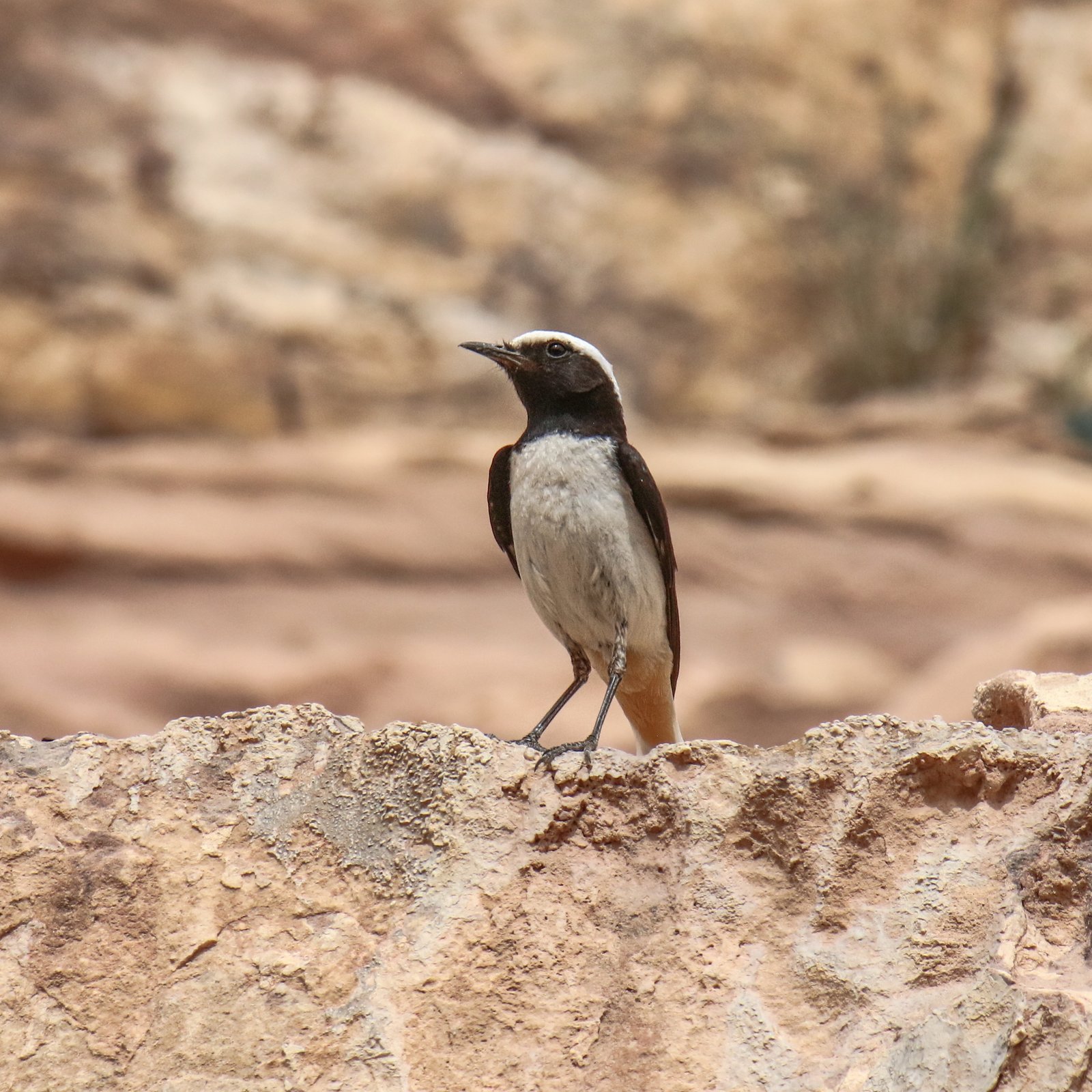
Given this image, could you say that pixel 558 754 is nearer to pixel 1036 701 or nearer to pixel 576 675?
pixel 1036 701

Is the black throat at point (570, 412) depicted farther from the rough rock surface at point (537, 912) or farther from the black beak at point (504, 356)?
the rough rock surface at point (537, 912)

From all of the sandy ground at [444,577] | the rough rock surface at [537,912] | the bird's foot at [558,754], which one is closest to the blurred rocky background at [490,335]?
the sandy ground at [444,577]

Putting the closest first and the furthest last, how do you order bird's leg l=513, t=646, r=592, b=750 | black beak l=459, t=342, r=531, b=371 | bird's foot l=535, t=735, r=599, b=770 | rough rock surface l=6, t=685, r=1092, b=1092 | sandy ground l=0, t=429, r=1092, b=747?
1. rough rock surface l=6, t=685, r=1092, b=1092
2. bird's foot l=535, t=735, r=599, b=770
3. bird's leg l=513, t=646, r=592, b=750
4. black beak l=459, t=342, r=531, b=371
5. sandy ground l=0, t=429, r=1092, b=747

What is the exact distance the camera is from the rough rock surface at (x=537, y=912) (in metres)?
2.99

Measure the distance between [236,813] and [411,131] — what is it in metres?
10.1

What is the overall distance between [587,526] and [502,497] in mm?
576

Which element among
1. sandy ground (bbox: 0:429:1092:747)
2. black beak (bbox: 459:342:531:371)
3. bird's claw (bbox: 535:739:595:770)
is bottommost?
bird's claw (bbox: 535:739:595:770)

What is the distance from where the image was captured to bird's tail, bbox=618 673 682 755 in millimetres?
5512

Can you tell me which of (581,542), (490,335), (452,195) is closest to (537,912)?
(581,542)

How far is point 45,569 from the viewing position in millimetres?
11008

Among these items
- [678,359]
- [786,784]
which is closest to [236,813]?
[786,784]

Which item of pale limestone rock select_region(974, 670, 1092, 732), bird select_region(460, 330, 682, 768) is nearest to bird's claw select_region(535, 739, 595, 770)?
bird select_region(460, 330, 682, 768)

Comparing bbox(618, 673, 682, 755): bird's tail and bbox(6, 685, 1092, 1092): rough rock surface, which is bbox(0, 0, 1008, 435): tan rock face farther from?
bbox(6, 685, 1092, 1092): rough rock surface

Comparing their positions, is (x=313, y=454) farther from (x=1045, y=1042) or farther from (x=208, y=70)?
(x=1045, y=1042)
